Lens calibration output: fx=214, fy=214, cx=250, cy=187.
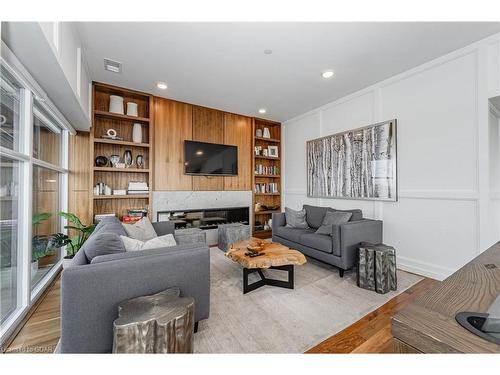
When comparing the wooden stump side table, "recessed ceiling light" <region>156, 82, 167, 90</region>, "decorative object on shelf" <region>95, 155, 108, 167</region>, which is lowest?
the wooden stump side table

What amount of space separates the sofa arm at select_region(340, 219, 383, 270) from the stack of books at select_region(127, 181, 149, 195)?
311 centimetres

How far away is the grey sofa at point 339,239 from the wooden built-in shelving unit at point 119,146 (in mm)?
2572

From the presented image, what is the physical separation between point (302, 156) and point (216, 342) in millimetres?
3811

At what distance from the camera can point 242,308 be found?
6.52ft

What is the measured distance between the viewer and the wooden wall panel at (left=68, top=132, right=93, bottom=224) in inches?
126

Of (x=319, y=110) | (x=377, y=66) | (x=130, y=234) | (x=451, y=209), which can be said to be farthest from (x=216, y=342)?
(x=319, y=110)

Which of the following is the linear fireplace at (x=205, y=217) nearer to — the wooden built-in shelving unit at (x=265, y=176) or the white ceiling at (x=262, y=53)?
the wooden built-in shelving unit at (x=265, y=176)

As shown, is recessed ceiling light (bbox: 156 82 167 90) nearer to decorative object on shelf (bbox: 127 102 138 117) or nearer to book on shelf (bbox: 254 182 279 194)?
decorative object on shelf (bbox: 127 102 138 117)

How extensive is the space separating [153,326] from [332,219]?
8.89 ft

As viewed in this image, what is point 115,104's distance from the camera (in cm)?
342

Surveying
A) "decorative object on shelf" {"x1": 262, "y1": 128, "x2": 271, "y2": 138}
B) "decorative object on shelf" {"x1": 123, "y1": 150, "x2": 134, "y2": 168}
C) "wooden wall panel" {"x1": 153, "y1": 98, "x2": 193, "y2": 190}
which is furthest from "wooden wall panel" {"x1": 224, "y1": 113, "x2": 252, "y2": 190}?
"decorative object on shelf" {"x1": 123, "y1": 150, "x2": 134, "y2": 168}

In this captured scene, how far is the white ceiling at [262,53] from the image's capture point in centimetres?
209

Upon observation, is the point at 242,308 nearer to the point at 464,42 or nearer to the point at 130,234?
the point at 130,234

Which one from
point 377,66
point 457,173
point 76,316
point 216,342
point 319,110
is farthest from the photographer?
point 319,110
